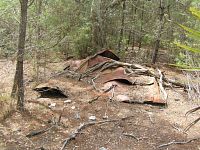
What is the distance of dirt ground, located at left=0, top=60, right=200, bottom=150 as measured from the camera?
5.60 m

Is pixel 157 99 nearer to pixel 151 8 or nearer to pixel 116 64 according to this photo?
pixel 116 64

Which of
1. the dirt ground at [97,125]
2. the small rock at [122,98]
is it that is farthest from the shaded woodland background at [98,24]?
the small rock at [122,98]

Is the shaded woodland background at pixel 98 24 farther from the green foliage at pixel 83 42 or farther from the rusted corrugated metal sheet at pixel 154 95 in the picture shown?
the rusted corrugated metal sheet at pixel 154 95

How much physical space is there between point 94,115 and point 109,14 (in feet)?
20.5

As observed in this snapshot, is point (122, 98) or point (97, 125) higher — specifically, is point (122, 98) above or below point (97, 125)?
above

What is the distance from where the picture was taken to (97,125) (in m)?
6.34

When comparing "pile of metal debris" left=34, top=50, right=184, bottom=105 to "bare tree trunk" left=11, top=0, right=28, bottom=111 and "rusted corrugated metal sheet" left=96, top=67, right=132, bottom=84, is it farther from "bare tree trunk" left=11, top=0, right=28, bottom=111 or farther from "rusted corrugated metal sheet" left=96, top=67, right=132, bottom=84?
"bare tree trunk" left=11, top=0, right=28, bottom=111

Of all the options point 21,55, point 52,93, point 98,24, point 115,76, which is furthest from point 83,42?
point 21,55

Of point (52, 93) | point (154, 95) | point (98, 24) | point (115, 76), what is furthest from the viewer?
point (98, 24)

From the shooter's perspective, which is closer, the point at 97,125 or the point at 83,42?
the point at 97,125

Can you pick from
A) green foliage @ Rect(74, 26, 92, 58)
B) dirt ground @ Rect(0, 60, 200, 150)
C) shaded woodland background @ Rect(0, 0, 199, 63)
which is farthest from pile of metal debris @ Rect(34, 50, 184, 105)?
green foliage @ Rect(74, 26, 92, 58)

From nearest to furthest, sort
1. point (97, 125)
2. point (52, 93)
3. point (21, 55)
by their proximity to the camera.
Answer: point (21, 55) < point (97, 125) < point (52, 93)

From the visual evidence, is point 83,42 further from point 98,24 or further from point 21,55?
point 21,55

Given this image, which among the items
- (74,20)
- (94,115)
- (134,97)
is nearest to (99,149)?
(94,115)
